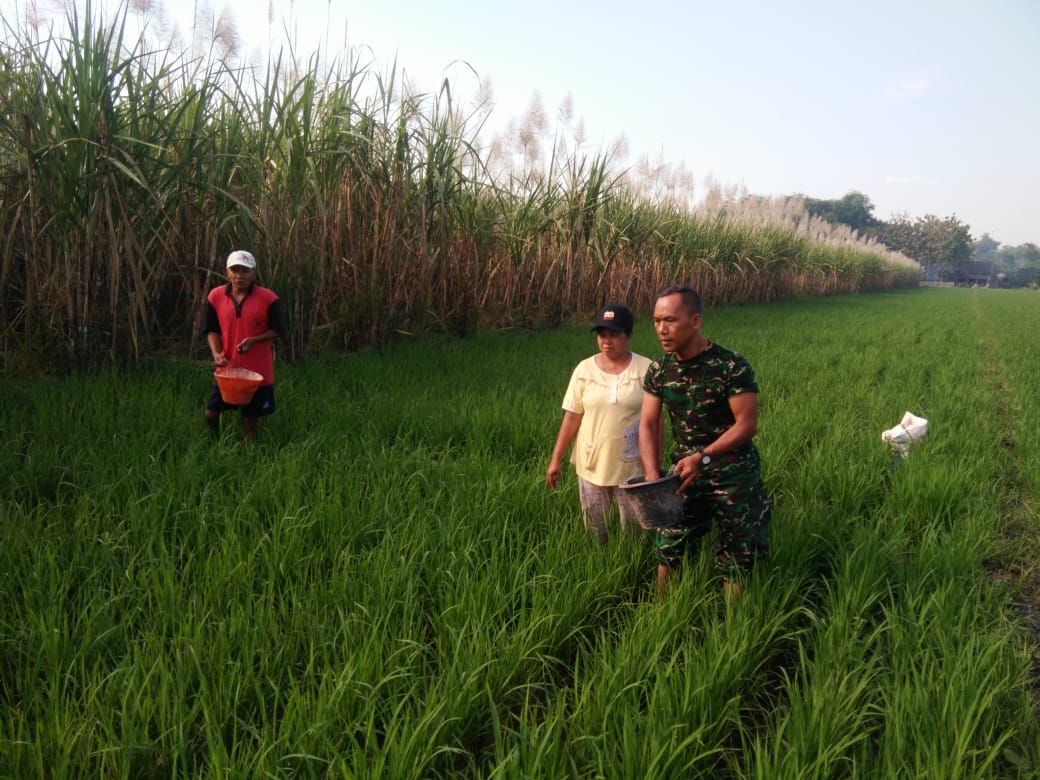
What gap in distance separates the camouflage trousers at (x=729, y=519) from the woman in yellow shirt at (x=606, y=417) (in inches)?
13.7

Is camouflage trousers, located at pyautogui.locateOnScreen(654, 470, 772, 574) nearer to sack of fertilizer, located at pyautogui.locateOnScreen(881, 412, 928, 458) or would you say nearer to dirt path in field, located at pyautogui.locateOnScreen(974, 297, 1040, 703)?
dirt path in field, located at pyautogui.locateOnScreen(974, 297, 1040, 703)

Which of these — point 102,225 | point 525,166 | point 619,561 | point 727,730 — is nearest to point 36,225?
point 102,225

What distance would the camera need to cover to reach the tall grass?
15.0 ft

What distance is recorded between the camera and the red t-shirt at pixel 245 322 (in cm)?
374

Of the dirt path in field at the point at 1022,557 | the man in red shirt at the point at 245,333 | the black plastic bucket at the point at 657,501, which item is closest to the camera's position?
the black plastic bucket at the point at 657,501

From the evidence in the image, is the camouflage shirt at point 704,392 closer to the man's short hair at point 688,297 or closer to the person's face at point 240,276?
the man's short hair at point 688,297

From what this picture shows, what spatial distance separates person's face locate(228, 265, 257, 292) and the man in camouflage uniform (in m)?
2.40

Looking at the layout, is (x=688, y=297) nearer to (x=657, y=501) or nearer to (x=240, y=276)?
(x=657, y=501)

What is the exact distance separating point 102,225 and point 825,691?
514 centimetres

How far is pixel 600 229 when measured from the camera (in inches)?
408

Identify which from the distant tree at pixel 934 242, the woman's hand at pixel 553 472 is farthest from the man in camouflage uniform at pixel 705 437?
the distant tree at pixel 934 242

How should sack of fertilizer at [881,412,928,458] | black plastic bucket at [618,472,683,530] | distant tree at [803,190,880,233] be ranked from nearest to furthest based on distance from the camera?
1. black plastic bucket at [618,472,683,530]
2. sack of fertilizer at [881,412,928,458]
3. distant tree at [803,190,880,233]

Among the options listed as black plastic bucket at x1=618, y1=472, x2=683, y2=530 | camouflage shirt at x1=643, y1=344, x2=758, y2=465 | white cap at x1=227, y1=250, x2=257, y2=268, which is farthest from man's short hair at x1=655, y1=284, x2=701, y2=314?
white cap at x1=227, y1=250, x2=257, y2=268

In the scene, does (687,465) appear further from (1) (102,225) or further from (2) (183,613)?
(1) (102,225)
